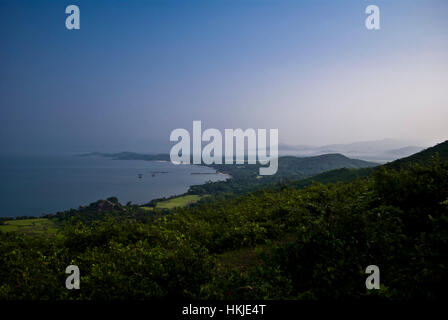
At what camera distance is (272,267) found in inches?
148

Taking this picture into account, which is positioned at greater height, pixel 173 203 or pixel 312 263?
pixel 312 263

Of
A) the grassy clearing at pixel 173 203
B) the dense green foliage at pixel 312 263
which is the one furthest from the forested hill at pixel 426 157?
the grassy clearing at pixel 173 203

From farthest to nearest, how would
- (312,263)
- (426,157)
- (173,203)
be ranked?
(173,203) → (426,157) → (312,263)

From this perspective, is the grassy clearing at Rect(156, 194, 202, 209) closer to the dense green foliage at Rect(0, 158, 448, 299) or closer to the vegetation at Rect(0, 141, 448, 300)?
the vegetation at Rect(0, 141, 448, 300)

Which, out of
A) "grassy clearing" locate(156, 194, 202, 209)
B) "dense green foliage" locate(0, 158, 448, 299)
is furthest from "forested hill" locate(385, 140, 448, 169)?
"grassy clearing" locate(156, 194, 202, 209)

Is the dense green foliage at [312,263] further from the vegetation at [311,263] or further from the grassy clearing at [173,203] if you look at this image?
the grassy clearing at [173,203]

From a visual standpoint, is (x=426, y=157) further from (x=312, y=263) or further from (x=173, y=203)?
(x=173, y=203)

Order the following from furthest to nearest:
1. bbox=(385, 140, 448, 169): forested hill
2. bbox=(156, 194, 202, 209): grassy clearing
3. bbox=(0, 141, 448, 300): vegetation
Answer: bbox=(156, 194, 202, 209): grassy clearing, bbox=(385, 140, 448, 169): forested hill, bbox=(0, 141, 448, 300): vegetation

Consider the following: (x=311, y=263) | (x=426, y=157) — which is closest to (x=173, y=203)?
(x=426, y=157)

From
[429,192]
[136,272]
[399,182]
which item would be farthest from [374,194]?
[136,272]
